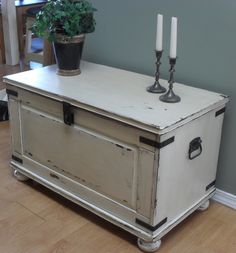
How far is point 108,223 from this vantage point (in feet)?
6.14

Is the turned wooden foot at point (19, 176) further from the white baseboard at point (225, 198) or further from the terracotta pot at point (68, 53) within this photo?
the white baseboard at point (225, 198)

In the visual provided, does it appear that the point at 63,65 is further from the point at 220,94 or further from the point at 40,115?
the point at 220,94

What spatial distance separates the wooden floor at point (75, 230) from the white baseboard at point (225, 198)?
25 mm

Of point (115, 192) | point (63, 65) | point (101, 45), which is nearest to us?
point (115, 192)

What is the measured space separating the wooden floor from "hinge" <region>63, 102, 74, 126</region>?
0.44 metres

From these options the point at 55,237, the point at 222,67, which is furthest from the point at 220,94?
the point at 55,237

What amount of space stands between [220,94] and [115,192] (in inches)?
24.2

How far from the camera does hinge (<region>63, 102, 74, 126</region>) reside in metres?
1.76

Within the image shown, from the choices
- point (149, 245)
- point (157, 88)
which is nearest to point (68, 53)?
point (157, 88)

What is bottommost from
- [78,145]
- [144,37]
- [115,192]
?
[115,192]

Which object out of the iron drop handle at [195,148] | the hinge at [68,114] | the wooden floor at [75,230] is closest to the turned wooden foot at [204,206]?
the wooden floor at [75,230]

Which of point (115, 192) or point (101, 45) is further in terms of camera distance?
point (101, 45)

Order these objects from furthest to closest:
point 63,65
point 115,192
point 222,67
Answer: point 63,65 < point 222,67 < point 115,192

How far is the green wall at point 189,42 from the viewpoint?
71.1 inches
